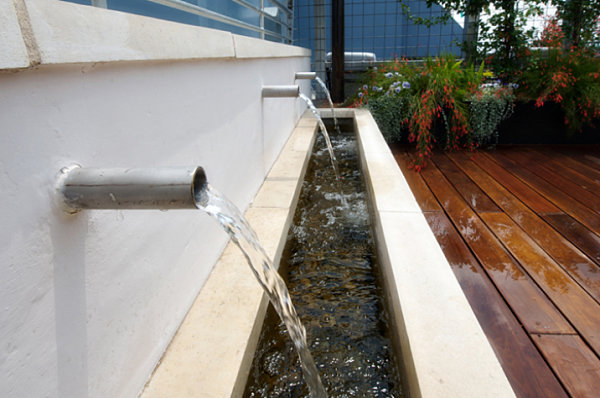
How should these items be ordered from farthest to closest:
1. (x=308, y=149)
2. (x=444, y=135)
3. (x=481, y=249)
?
1. (x=444, y=135)
2. (x=308, y=149)
3. (x=481, y=249)

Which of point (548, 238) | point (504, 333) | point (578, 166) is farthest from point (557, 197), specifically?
point (504, 333)

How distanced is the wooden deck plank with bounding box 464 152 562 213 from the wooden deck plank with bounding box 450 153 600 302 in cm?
5

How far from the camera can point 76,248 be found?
0.69 metres

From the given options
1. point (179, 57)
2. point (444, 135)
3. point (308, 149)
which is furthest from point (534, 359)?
point (444, 135)

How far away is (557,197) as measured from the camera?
2387mm

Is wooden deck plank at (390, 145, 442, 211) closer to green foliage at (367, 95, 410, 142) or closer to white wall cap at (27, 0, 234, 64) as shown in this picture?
green foliage at (367, 95, 410, 142)

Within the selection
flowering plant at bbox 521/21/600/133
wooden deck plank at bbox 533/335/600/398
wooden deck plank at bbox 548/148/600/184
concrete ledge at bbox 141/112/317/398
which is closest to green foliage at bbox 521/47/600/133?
flowering plant at bbox 521/21/600/133

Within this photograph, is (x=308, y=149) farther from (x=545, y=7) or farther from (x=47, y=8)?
(x=545, y=7)

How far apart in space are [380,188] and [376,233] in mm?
336

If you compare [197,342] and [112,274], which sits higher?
[112,274]

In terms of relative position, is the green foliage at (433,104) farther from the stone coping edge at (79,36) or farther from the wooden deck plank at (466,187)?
the stone coping edge at (79,36)

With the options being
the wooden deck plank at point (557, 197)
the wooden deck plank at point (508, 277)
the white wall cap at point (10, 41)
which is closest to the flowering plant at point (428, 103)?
the wooden deck plank at point (557, 197)

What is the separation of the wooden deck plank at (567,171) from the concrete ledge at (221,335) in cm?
213

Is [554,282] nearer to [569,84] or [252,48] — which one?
[252,48]
